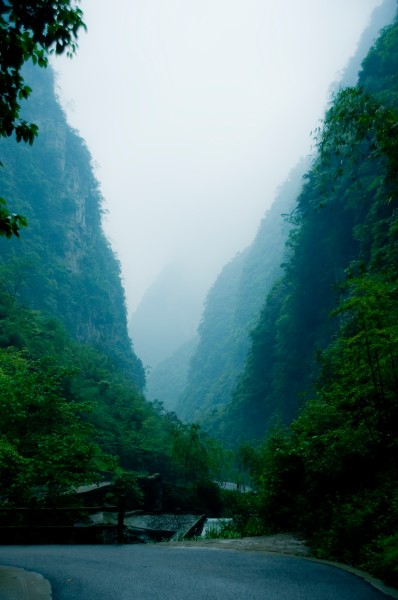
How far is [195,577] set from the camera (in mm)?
A: 5090

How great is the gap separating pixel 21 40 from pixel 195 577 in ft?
21.5

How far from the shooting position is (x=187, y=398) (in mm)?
111000

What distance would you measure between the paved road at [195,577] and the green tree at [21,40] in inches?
178

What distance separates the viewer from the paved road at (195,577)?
14.1 ft

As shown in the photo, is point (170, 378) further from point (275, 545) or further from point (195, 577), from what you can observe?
point (195, 577)

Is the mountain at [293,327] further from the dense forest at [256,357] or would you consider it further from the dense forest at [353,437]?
the dense forest at [353,437]

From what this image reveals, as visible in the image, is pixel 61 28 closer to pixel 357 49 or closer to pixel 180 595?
pixel 180 595

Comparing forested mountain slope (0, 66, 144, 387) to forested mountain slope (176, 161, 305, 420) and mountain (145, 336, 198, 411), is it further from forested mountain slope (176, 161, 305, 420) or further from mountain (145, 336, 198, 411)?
mountain (145, 336, 198, 411)

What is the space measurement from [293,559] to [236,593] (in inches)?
93.7

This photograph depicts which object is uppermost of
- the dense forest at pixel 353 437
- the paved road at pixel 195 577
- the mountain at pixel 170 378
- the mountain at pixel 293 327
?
the mountain at pixel 170 378

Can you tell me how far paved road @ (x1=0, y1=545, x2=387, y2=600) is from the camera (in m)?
4.29

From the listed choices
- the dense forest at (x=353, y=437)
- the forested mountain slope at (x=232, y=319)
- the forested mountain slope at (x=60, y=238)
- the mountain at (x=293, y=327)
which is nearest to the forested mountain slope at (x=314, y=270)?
the mountain at (x=293, y=327)

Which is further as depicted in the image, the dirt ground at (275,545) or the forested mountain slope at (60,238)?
the forested mountain slope at (60,238)

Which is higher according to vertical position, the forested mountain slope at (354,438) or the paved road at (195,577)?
the forested mountain slope at (354,438)
